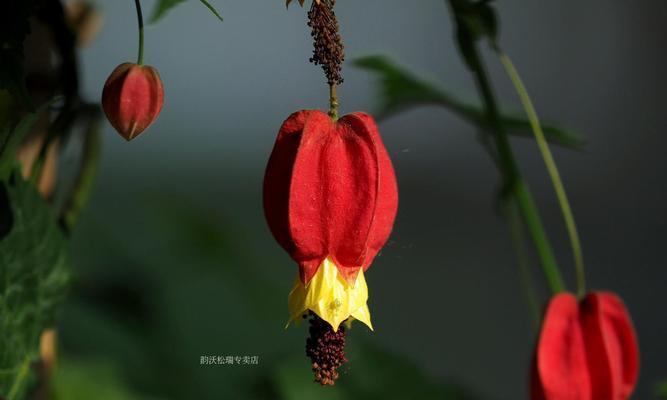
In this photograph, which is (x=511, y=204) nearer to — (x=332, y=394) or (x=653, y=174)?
(x=332, y=394)

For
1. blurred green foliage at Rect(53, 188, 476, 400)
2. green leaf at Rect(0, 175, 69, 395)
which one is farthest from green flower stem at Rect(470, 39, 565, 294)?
blurred green foliage at Rect(53, 188, 476, 400)

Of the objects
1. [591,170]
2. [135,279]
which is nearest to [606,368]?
[135,279]

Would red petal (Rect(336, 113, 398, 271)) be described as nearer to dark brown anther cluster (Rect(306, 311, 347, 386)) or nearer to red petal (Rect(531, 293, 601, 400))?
dark brown anther cluster (Rect(306, 311, 347, 386))

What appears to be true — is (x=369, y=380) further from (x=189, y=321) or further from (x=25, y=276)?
(x=25, y=276)

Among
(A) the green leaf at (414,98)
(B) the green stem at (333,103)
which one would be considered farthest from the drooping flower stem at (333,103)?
(A) the green leaf at (414,98)

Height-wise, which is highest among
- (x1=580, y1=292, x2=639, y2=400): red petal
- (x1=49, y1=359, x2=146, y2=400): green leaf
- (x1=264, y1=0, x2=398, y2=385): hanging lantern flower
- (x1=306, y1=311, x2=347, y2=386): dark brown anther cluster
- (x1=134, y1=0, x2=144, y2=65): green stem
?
(x1=134, y1=0, x2=144, y2=65): green stem

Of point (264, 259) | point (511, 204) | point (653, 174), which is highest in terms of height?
point (511, 204)

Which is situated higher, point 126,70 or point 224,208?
point 126,70
